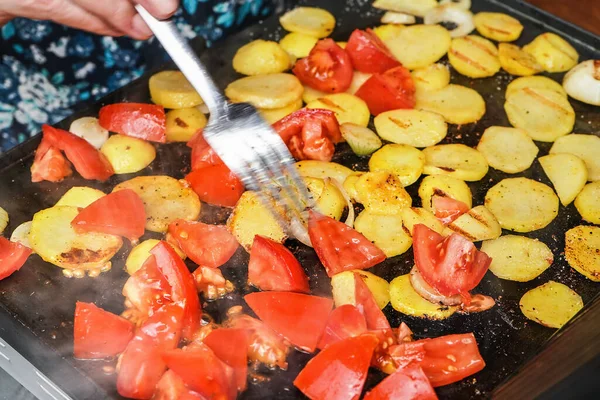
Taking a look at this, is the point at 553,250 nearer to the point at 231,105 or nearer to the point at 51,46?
the point at 231,105

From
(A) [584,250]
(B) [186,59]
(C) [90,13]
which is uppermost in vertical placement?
(C) [90,13]

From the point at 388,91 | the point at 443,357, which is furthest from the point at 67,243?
the point at 388,91

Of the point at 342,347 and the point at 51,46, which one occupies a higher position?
the point at 51,46

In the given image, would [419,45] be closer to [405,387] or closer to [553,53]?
[553,53]

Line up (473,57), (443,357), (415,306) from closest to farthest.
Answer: (443,357)
(415,306)
(473,57)

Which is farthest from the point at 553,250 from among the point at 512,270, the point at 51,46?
the point at 51,46

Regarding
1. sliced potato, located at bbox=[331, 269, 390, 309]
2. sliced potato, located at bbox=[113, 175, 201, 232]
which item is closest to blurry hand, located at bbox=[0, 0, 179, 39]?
sliced potato, located at bbox=[113, 175, 201, 232]

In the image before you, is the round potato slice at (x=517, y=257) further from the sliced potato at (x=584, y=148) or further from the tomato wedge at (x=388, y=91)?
the tomato wedge at (x=388, y=91)
